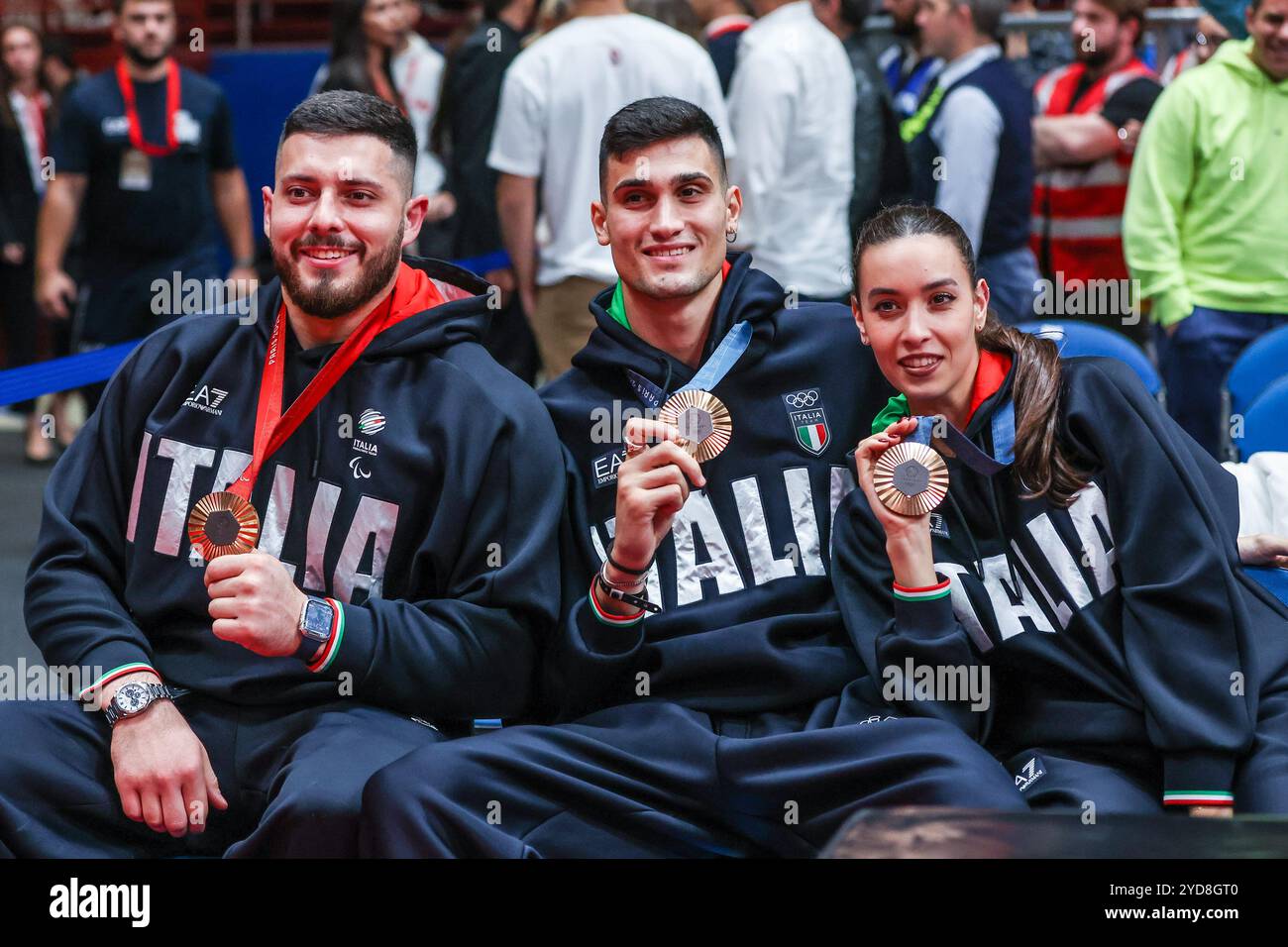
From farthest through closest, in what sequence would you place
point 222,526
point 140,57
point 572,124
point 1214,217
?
point 140,57 < point 572,124 < point 1214,217 < point 222,526

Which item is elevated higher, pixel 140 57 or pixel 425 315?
pixel 140 57

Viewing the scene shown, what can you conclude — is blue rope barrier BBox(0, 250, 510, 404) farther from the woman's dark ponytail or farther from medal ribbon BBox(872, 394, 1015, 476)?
medal ribbon BBox(872, 394, 1015, 476)

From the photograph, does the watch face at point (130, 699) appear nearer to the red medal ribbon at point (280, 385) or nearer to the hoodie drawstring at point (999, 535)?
the red medal ribbon at point (280, 385)

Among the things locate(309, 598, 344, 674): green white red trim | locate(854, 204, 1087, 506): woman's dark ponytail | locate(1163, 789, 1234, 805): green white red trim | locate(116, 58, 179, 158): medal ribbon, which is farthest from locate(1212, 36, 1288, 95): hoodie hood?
locate(116, 58, 179, 158): medal ribbon

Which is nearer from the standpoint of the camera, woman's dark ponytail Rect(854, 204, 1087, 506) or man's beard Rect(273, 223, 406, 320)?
woman's dark ponytail Rect(854, 204, 1087, 506)

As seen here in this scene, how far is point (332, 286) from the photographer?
110 inches

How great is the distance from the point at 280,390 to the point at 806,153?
3188 mm

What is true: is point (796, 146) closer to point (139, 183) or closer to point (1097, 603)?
point (139, 183)

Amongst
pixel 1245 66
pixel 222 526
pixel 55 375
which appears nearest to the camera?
pixel 222 526

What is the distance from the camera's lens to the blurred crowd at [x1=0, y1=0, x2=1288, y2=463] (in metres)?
4.79

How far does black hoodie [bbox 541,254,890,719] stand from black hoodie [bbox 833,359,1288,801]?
0.10m

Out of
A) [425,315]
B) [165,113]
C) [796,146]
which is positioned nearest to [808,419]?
[425,315]
